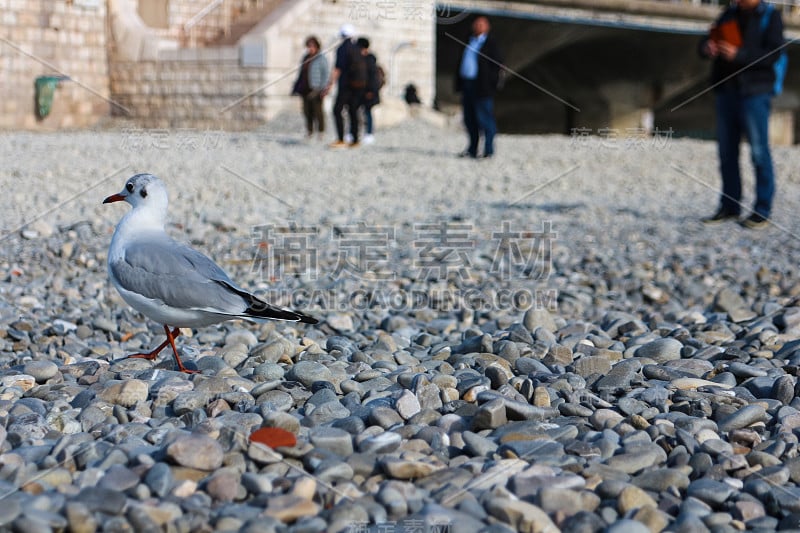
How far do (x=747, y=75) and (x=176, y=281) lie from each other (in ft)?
17.4

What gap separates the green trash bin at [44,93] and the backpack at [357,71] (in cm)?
699

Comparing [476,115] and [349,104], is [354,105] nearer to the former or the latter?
[349,104]

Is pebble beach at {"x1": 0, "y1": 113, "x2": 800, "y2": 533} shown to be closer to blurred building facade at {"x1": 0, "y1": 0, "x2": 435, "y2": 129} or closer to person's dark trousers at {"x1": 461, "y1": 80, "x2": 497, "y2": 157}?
person's dark trousers at {"x1": 461, "y1": 80, "x2": 497, "y2": 157}

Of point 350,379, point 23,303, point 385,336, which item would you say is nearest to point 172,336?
point 350,379

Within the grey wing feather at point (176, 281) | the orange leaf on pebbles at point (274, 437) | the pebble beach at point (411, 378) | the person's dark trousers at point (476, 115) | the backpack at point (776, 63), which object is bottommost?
the pebble beach at point (411, 378)

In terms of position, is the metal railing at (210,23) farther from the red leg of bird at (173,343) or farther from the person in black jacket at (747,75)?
the red leg of bird at (173,343)

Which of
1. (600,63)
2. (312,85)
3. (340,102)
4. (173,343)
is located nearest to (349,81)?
(340,102)

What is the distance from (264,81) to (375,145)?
153 inches

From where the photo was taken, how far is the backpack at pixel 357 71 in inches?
500

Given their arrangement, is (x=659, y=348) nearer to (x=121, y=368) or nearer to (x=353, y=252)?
(x=121, y=368)

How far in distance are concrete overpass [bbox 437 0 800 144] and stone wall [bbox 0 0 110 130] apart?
7703mm

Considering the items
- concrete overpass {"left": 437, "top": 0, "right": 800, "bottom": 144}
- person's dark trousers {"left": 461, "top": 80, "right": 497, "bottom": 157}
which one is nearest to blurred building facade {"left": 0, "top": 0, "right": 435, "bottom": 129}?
concrete overpass {"left": 437, "top": 0, "right": 800, "bottom": 144}

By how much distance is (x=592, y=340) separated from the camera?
11.7ft

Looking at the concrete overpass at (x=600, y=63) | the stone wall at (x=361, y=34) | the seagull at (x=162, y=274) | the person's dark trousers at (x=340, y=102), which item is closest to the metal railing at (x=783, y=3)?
the concrete overpass at (x=600, y=63)
